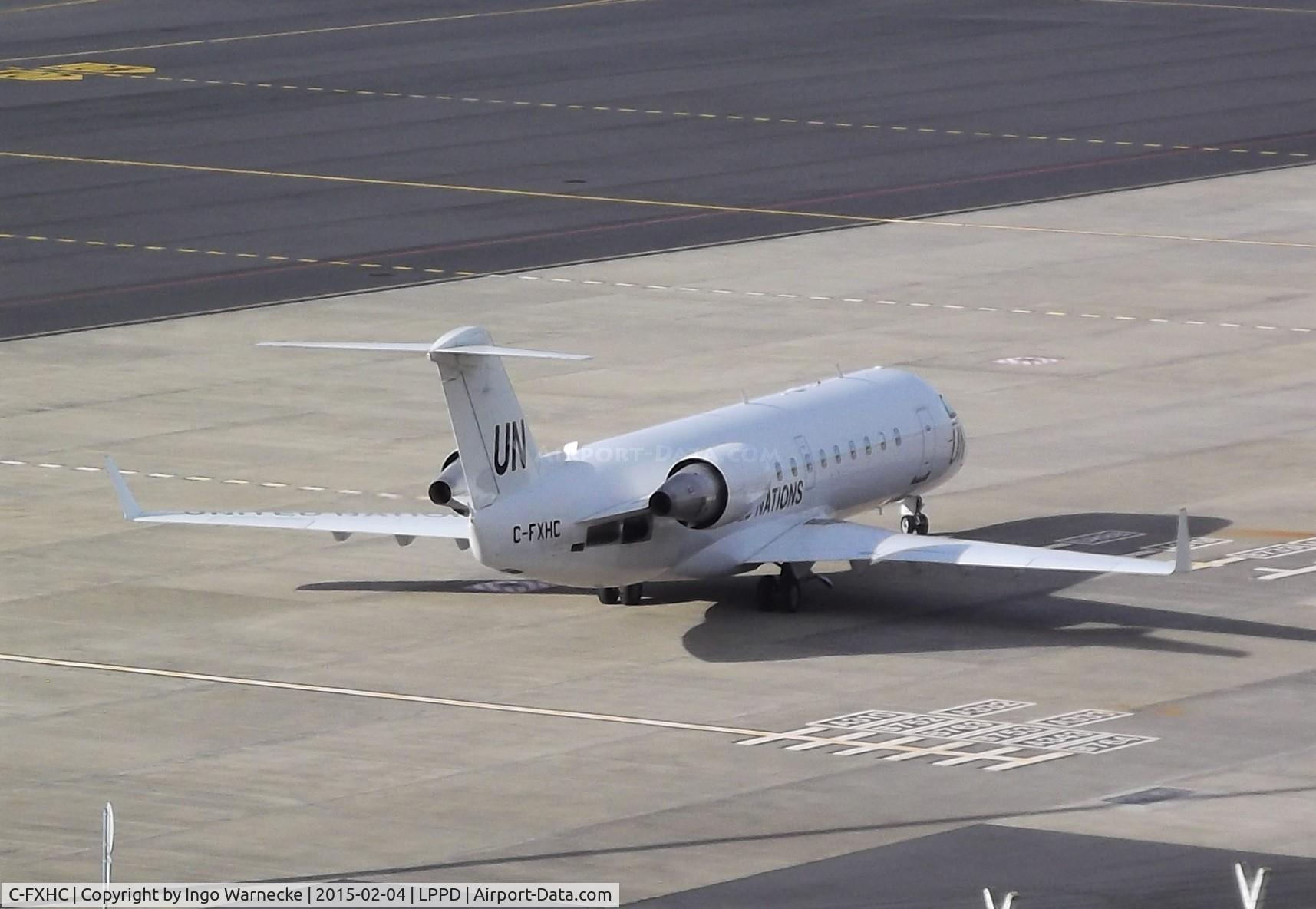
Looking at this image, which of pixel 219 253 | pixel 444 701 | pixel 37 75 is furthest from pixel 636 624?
pixel 37 75

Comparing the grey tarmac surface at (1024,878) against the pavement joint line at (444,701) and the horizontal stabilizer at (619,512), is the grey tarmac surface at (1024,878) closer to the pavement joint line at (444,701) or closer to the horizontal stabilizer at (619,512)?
the pavement joint line at (444,701)

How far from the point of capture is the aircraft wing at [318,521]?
143ft

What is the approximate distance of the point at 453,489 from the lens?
40.0 metres

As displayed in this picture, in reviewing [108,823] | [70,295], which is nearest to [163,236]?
[70,295]

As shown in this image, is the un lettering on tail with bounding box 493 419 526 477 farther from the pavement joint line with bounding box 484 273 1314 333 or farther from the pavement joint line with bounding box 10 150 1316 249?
the pavement joint line with bounding box 10 150 1316 249

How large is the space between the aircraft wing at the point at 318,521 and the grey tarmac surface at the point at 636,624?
1.14m

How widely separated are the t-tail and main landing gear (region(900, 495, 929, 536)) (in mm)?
9791

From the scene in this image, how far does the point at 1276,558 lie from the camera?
4522 cm

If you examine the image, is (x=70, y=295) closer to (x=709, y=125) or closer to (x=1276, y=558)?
(x=709, y=125)

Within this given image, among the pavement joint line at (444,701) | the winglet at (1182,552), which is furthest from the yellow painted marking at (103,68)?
the winglet at (1182,552)

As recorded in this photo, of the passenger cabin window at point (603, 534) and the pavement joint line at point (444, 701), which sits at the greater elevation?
the passenger cabin window at point (603, 534)

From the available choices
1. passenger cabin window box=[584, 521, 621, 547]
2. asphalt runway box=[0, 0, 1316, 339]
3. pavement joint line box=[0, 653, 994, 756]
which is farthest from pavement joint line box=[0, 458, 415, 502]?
asphalt runway box=[0, 0, 1316, 339]

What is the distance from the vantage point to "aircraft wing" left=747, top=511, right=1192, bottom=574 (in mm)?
39312

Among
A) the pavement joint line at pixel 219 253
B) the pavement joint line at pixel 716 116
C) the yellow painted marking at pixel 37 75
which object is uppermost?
the yellow painted marking at pixel 37 75
